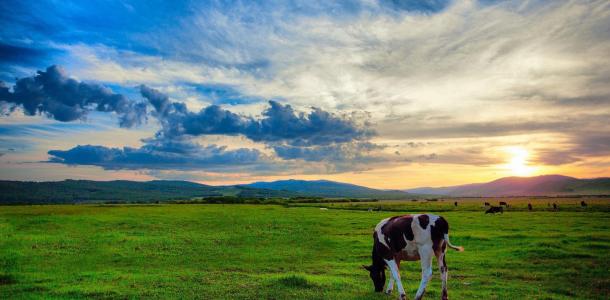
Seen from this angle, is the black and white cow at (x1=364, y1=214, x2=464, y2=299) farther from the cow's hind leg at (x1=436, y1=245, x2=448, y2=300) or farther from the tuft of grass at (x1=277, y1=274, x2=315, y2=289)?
the tuft of grass at (x1=277, y1=274, x2=315, y2=289)

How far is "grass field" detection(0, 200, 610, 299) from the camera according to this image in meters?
16.8

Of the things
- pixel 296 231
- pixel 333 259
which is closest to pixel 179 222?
pixel 296 231

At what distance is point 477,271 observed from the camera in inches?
827

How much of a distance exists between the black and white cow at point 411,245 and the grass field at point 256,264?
1.46 metres

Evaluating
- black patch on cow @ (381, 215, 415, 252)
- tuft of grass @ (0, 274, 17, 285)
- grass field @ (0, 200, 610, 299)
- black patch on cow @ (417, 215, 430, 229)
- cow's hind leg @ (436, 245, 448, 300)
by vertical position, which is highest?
black patch on cow @ (417, 215, 430, 229)

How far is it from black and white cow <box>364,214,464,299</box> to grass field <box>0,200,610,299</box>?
1.46m

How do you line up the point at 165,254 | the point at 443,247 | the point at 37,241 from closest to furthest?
the point at 443,247 → the point at 165,254 → the point at 37,241

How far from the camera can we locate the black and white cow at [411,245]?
14250 mm

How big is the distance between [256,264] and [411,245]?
12439 mm

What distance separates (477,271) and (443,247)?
27.0ft

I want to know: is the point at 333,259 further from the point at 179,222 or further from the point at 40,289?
the point at 179,222

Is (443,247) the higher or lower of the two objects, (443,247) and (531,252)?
the higher

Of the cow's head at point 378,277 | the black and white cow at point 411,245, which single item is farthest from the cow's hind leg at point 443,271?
the cow's head at point 378,277

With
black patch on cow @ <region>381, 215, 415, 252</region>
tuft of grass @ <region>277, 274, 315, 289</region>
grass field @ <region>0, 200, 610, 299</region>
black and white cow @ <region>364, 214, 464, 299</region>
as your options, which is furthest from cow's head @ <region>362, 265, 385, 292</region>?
tuft of grass @ <region>277, 274, 315, 289</region>
